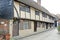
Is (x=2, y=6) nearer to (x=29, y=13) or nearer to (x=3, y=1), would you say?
(x=3, y=1)

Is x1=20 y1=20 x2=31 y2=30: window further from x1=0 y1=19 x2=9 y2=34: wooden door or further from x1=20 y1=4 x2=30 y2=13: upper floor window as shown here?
x1=0 y1=19 x2=9 y2=34: wooden door

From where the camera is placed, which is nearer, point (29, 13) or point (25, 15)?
point (25, 15)

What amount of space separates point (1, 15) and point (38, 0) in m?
28.1

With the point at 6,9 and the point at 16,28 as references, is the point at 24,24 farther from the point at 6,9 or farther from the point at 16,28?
the point at 6,9

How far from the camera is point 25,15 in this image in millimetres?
28609

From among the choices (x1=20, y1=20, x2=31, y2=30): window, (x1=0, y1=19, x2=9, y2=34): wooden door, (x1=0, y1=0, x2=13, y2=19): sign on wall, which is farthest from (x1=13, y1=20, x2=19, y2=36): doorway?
(x1=0, y1=0, x2=13, y2=19): sign on wall

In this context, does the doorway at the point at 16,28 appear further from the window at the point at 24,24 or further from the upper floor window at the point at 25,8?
the upper floor window at the point at 25,8

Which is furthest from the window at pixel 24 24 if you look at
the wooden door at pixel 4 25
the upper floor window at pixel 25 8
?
the wooden door at pixel 4 25

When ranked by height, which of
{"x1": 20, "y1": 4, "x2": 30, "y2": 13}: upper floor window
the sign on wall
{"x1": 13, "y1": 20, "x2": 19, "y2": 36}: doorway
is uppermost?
{"x1": 20, "y1": 4, "x2": 30, "y2": 13}: upper floor window

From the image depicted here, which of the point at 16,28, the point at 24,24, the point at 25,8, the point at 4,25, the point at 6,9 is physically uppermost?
the point at 25,8

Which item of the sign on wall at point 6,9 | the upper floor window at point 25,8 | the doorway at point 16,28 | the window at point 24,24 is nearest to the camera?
the sign on wall at point 6,9

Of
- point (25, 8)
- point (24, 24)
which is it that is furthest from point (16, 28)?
point (25, 8)

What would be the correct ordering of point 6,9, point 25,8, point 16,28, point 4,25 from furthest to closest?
1. point 25,8
2. point 16,28
3. point 4,25
4. point 6,9

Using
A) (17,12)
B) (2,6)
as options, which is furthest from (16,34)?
(2,6)
